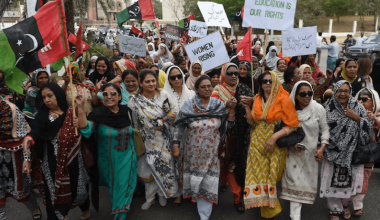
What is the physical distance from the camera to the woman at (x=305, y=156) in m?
3.08

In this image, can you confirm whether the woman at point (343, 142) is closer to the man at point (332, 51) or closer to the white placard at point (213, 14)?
the white placard at point (213, 14)

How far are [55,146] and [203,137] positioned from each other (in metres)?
1.44

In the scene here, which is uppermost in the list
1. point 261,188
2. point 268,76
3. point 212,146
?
point 268,76

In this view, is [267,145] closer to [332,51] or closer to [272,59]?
[272,59]

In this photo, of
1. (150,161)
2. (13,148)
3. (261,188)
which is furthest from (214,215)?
(13,148)

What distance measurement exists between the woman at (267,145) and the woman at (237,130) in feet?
A: 0.71

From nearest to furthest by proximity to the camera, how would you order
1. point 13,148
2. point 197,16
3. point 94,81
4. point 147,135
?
point 13,148, point 147,135, point 94,81, point 197,16

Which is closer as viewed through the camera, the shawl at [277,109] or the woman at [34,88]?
the shawl at [277,109]

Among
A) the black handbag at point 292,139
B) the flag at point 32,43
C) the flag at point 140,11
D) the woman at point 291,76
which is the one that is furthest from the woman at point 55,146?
the flag at point 140,11

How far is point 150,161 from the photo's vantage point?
11.5 ft

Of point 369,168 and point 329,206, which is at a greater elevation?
point 369,168

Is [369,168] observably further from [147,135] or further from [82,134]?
[82,134]

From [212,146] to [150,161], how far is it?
74 centimetres

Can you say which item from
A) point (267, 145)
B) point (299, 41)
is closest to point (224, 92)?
point (267, 145)
